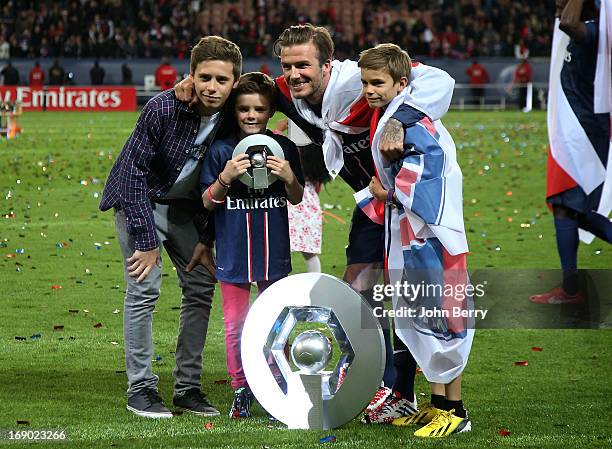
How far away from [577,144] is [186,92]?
342 cm

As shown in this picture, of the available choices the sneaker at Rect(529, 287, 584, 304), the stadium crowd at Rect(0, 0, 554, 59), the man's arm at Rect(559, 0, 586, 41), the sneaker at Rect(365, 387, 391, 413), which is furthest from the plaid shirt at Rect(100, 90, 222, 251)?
the stadium crowd at Rect(0, 0, 554, 59)

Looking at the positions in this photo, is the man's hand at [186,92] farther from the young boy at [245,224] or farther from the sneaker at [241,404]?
the sneaker at [241,404]

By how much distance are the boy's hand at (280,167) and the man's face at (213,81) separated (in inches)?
15.0

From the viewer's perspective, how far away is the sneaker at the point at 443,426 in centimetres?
491

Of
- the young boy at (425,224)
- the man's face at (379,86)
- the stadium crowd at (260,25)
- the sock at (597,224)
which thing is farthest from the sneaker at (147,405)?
the stadium crowd at (260,25)

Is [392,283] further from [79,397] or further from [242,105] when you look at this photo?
[79,397]

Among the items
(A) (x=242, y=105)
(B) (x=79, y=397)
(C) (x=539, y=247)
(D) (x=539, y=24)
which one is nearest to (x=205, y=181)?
(A) (x=242, y=105)

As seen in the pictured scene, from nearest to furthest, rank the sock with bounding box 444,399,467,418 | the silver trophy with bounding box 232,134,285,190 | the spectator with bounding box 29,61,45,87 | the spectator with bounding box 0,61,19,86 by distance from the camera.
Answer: the sock with bounding box 444,399,467,418 < the silver trophy with bounding box 232,134,285,190 < the spectator with bounding box 29,61,45,87 < the spectator with bounding box 0,61,19,86

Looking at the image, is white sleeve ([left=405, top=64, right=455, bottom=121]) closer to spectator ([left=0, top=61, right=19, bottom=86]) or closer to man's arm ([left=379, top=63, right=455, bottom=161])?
man's arm ([left=379, top=63, right=455, bottom=161])

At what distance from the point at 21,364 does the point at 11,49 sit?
105 feet

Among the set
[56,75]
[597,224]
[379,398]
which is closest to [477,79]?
[56,75]

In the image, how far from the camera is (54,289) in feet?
29.0

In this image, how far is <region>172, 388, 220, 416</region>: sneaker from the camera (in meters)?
5.31

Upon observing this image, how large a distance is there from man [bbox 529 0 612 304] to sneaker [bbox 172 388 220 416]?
337cm
